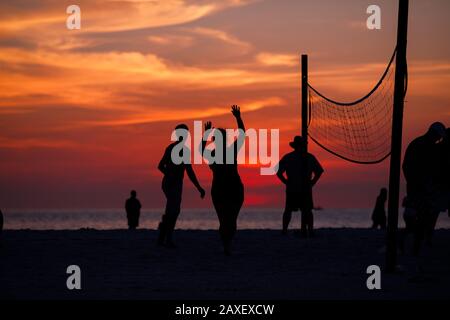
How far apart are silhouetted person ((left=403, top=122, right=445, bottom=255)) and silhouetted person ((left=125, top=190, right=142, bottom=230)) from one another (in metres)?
13.2

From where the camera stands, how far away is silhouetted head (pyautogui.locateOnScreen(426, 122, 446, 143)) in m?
13.5

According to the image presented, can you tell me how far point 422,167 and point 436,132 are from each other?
1.80ft

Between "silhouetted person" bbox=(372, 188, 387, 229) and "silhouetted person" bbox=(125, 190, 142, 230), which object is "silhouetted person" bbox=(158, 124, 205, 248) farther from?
"silhouetted person" bbox=(372, 188, 387, 229)

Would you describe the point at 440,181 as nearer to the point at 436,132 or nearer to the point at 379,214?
the point at 436,132

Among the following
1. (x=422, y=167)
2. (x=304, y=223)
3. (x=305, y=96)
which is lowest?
(x=304, y=223)

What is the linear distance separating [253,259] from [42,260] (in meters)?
3.09

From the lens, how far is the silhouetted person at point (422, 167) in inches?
527

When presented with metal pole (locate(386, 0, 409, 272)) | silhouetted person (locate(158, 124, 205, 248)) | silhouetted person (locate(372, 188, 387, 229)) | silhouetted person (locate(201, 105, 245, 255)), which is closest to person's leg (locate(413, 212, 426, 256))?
metal pole (locate(386, 0, 409, 272))

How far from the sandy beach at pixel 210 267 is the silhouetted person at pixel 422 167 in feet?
2.97

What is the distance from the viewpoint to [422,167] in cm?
1341

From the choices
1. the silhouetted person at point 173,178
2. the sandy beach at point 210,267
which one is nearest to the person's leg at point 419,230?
the sandy beach at point 210,267

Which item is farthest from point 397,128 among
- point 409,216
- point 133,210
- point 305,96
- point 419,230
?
point 133,210
